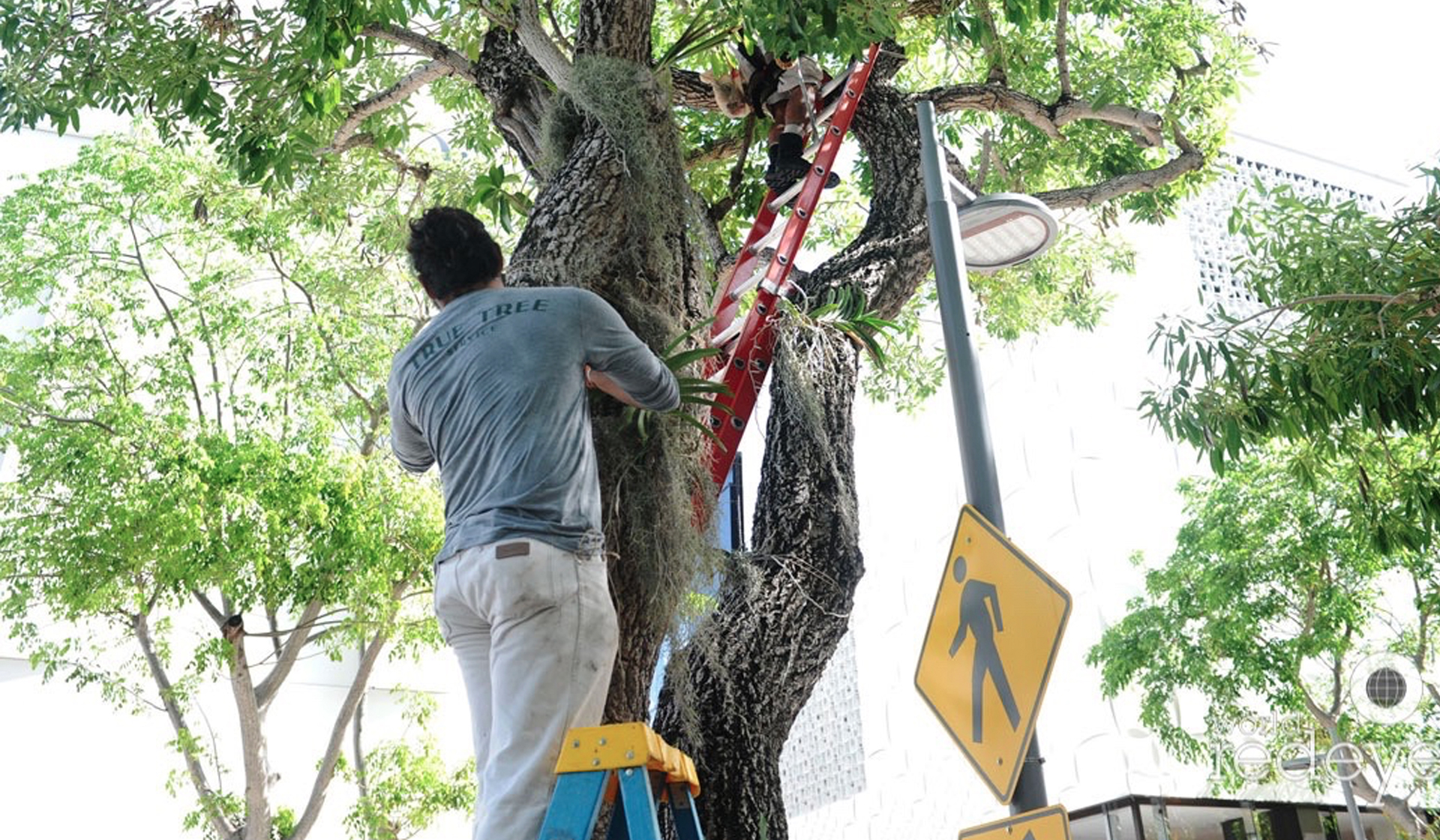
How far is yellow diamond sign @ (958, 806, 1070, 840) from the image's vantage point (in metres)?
3.10

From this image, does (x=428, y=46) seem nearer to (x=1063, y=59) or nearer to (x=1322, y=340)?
(x=1063, y=59)

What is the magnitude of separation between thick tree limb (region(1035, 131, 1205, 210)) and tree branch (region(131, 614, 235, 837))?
926 cm

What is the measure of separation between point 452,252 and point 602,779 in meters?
1.42

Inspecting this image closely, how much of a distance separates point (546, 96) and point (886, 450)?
57.3ft

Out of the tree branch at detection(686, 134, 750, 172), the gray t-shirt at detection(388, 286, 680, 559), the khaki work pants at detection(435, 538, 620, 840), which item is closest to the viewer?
the khaki work pants at detection(435, 538, 620, 840)

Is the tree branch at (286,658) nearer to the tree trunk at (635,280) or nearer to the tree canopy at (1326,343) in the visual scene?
the tree canopy at (1326,343)

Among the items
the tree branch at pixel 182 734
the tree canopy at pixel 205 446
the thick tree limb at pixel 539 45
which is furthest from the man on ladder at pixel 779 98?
the tree branch at pixel 182 734

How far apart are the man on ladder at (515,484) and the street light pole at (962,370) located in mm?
1363

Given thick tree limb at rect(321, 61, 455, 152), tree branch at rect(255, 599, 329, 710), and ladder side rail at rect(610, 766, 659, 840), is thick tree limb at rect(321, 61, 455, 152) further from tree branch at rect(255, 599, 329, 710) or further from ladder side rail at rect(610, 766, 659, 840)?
tree branch at rect(255, 599, 329, 710)

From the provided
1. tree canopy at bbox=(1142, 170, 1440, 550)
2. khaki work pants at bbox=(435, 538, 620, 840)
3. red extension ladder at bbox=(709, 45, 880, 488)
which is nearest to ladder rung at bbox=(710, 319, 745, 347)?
red extension ladder at bbox=(709, 45, 880, 488)

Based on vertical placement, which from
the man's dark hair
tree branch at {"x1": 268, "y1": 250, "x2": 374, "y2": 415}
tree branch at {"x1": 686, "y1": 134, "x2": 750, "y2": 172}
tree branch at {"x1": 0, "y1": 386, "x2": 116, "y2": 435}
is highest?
tree branch at {"x1": 268, "y1": 250, "x2": 374, "y2": 415}

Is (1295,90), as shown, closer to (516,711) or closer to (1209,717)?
(1209,717)

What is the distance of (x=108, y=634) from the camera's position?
50.8 feet

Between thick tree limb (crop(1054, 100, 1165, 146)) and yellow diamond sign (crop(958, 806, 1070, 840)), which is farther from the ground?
thick tree limb (crop(1054, 100, 1165, 146))
